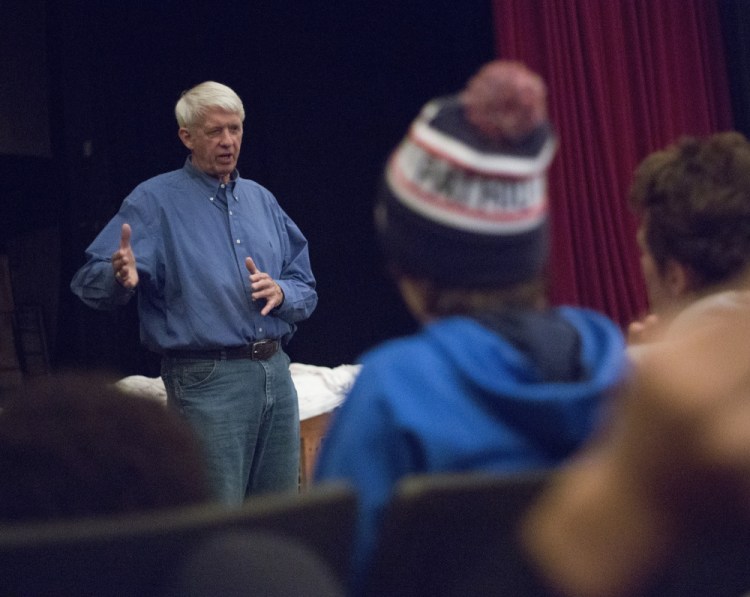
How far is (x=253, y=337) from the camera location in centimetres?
248

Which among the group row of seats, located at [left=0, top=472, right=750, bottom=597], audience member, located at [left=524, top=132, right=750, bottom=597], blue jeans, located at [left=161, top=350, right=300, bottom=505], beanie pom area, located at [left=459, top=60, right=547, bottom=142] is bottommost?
blue jeans, located at [left=161, top=350, right=300, bottom=505]

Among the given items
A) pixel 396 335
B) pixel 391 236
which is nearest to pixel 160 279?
pixel 391 236

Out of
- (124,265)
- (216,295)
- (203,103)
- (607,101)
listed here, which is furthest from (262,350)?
(607,101)

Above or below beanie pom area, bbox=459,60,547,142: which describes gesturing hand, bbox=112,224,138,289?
below

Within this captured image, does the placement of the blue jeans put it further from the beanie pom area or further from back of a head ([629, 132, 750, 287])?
the beanie pom area

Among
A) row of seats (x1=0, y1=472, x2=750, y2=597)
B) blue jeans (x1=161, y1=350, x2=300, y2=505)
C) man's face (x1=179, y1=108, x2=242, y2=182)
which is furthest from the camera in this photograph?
man's face (x1=179, y1=108, x2=242, y2=182)

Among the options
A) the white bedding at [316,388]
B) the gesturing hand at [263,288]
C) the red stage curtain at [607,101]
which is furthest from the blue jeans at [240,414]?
the red stage curtain at [607,101]

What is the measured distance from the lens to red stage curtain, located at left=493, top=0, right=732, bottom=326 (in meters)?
3.54

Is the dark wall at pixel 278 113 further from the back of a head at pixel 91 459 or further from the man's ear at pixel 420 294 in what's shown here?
the back of a head at pixel 91 459

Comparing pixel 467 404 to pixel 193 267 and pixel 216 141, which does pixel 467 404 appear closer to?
pixel 193 267

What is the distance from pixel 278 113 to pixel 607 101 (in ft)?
5.07

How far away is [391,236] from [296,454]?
1.70 metres

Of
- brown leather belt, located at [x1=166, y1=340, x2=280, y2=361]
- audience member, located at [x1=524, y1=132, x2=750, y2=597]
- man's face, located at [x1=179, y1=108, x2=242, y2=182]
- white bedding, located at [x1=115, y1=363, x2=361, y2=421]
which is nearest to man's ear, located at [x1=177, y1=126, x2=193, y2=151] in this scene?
man's face, located at [x1=179, y1=108, x2=242, y2=182]

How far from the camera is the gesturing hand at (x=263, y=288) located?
2438 millimetres
